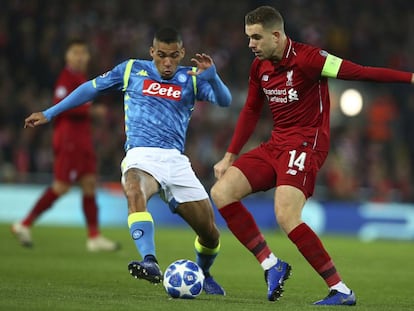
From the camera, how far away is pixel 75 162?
13008 mm

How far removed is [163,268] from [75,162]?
3103 millimetres

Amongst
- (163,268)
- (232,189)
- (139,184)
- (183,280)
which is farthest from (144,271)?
(163,268)

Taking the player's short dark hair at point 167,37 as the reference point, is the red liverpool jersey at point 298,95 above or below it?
below

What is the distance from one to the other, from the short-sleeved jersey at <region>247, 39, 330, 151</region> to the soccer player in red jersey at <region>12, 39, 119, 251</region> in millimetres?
5352

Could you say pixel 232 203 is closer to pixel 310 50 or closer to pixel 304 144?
pixel 304 144

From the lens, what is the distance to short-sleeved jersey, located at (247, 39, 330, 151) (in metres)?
7.62

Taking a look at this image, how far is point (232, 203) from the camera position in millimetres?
7758

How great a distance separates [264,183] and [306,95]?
77 centimetres

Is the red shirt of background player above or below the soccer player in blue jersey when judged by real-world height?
below

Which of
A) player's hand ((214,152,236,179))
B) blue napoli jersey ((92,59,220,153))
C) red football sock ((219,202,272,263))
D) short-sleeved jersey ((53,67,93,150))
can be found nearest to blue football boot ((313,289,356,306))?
red football sock ((219,202,272,263))

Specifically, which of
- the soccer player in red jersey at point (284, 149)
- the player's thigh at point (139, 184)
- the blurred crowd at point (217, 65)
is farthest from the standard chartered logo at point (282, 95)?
the blurred crowd at point (217, 65)

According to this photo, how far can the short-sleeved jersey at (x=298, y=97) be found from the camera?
7.62 m

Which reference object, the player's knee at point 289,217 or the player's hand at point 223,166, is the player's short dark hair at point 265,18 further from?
the player's knee at point 289,217

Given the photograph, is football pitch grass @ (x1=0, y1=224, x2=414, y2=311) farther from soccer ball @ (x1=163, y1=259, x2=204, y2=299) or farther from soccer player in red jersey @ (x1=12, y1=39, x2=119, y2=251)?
soccer player in red jersey @ (x1=12, y1=39, x2=119, y2=251)
